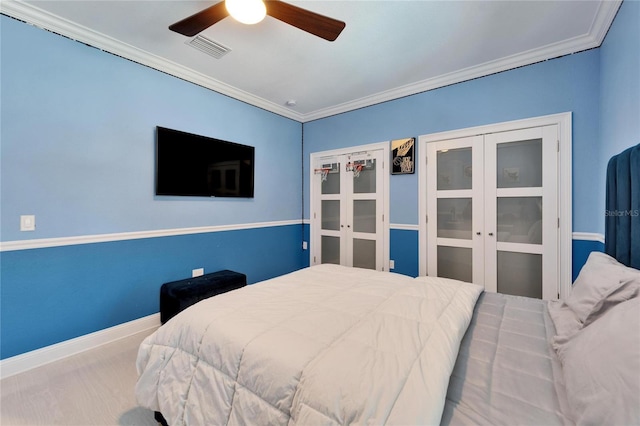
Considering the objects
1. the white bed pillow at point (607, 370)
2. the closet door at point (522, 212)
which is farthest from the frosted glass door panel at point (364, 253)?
the white bed pillow at point (607, 370)

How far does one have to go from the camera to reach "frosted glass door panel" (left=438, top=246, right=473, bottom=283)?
3062 millimetres

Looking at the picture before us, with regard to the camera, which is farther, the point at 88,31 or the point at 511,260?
the point at 511,260

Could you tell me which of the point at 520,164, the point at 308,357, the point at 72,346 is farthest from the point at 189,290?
the point at 520,164

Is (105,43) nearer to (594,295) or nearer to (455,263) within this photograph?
(594,295)

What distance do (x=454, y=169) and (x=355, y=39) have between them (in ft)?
5.89

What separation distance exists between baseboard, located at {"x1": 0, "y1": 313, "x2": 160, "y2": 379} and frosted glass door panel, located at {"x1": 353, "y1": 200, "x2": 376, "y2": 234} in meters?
2.68

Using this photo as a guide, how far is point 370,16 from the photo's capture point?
2.10 m

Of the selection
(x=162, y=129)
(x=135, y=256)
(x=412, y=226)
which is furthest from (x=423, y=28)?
(x=135, y=256)

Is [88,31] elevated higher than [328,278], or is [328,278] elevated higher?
[88,31]

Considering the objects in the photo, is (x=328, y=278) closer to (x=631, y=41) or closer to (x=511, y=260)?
(x=511, y=260)

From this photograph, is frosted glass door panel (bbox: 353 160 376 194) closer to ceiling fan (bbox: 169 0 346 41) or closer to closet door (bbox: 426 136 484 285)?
closet door (bbox: 426 136 484 285)

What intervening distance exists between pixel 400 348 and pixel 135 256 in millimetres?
2649

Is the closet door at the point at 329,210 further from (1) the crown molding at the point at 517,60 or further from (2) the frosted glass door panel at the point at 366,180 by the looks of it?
(1) the crown molding at the point at 517,60

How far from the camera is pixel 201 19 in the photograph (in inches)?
71.1
